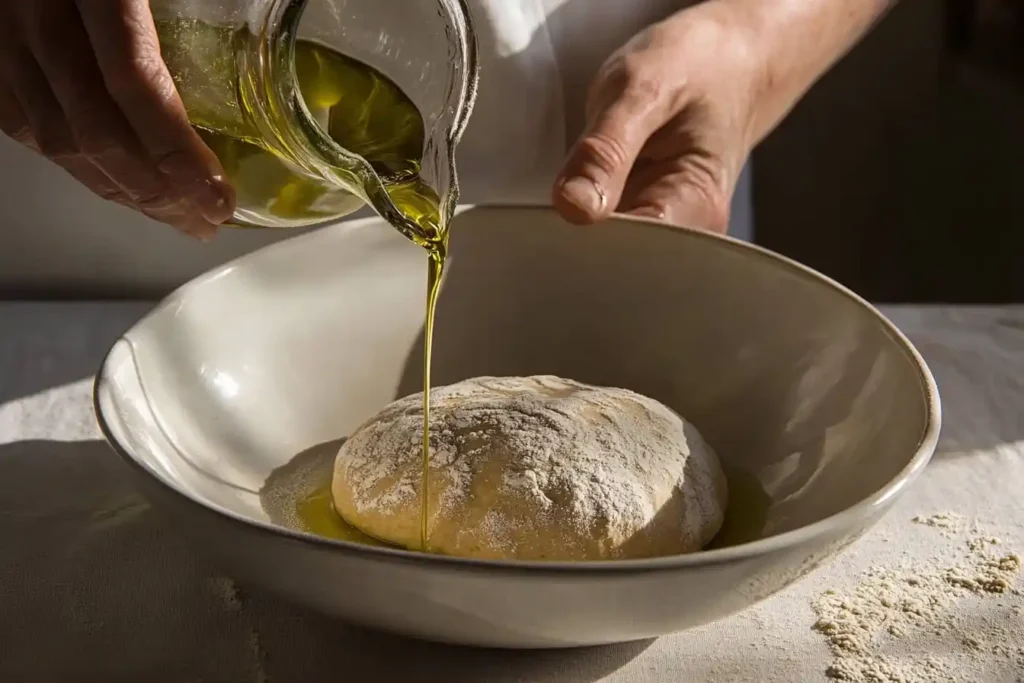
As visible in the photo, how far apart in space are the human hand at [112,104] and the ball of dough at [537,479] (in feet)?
0.66

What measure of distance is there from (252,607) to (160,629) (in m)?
0.06

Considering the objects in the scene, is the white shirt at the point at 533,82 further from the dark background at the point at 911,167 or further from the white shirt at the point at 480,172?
the dark background at the point at 911,167

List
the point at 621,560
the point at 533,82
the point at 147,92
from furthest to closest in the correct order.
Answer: the point at 533,82
the point at 147,92
the point at 621,560

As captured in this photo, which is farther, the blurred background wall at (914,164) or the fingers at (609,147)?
the blurred background wall at (914,164)

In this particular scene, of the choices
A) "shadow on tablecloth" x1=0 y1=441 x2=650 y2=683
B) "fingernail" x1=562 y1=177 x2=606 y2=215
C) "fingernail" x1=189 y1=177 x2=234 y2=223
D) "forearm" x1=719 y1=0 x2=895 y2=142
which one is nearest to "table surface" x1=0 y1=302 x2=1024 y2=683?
"shadow on tablecloth" x1=0 y1=441 x2=650 y2=683

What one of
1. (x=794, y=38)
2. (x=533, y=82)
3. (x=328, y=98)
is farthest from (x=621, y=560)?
(x=794, y=38)

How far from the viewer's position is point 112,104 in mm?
696

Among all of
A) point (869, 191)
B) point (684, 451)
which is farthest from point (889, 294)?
point (684, 451)

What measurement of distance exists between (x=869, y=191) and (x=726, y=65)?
140 centimetres

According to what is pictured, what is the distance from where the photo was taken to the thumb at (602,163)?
2.98 feet

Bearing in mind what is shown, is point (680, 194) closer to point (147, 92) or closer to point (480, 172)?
point (480, 172)

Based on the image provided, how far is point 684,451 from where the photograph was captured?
0.76 meters

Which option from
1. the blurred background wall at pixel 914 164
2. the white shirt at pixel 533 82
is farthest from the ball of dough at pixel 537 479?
the blurred background wall at pixel 914 164

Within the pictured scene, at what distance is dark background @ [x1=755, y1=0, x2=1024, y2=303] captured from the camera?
7.45 ft
